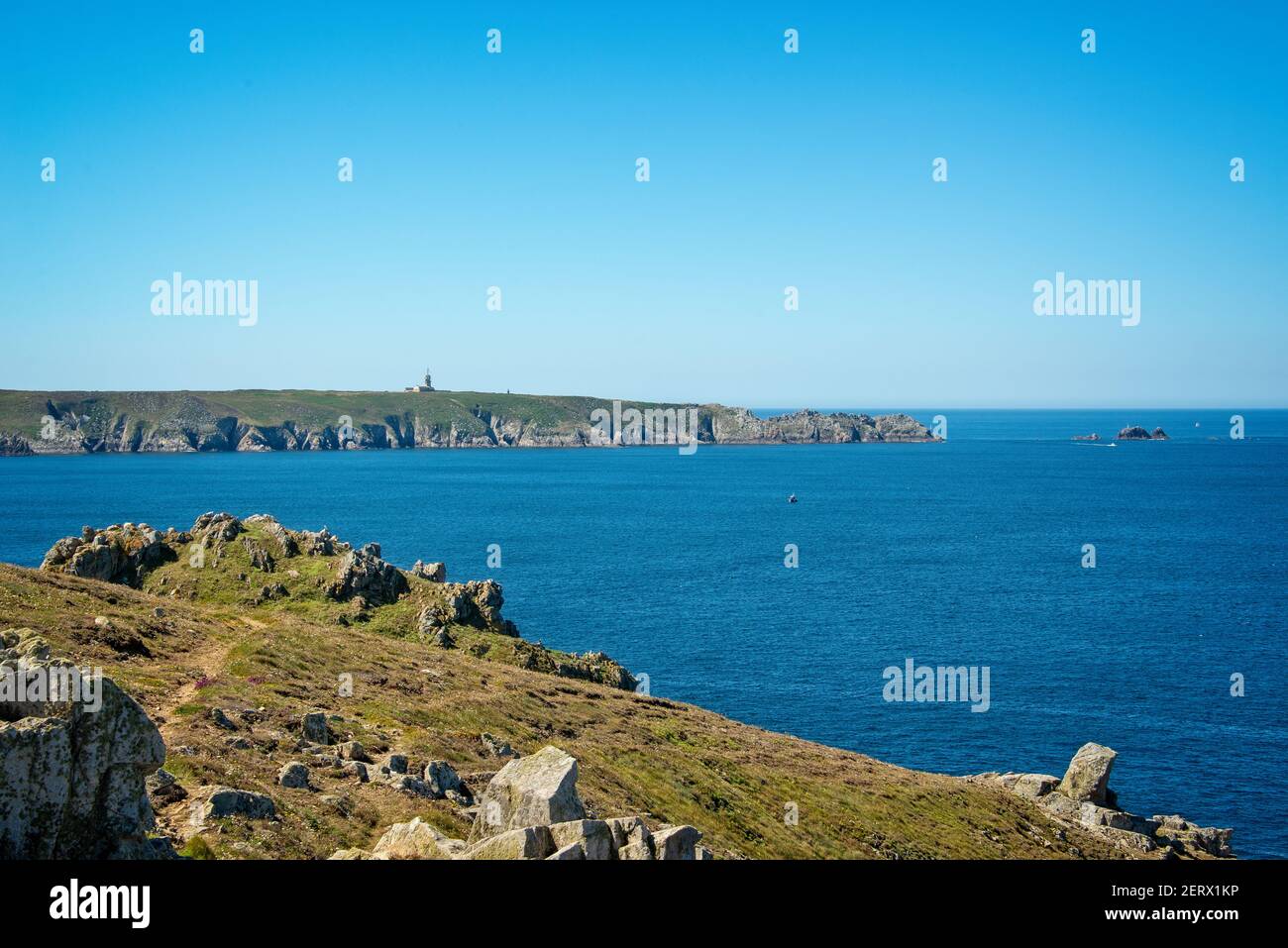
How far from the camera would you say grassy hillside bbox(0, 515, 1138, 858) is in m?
28.5

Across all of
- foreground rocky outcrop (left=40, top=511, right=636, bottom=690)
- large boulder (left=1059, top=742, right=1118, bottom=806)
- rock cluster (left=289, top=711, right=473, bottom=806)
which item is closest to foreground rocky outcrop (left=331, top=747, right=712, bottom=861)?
rock cluster (left=289, top=711, right=473, bottom=806)

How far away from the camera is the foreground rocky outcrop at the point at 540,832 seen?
54.0 feet

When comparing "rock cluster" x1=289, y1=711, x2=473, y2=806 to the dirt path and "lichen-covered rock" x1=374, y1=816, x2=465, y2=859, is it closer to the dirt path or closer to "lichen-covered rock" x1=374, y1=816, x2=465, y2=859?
the dirt path

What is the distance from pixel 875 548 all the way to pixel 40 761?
475 feet

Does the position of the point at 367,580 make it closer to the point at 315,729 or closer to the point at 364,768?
the point at 315,729

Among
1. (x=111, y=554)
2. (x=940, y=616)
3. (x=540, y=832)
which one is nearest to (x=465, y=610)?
(x=111, y=554)

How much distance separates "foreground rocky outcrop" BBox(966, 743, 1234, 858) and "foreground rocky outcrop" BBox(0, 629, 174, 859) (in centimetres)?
4927

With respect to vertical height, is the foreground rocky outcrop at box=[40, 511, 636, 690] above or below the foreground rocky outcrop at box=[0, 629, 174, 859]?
below

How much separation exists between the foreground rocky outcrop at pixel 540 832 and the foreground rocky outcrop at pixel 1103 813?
136 feet

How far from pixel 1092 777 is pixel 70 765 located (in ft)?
175
